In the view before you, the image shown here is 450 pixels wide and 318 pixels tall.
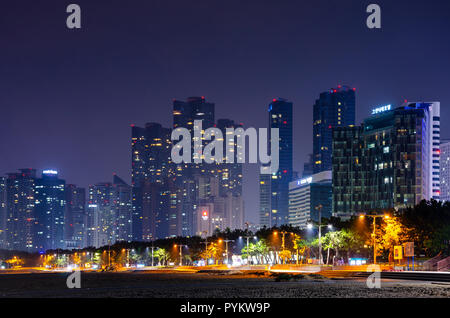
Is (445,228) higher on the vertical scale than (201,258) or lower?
higher

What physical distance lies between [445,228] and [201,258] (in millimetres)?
87228

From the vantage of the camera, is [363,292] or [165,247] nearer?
[363,292]

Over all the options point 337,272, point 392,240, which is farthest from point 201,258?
point 337,272
